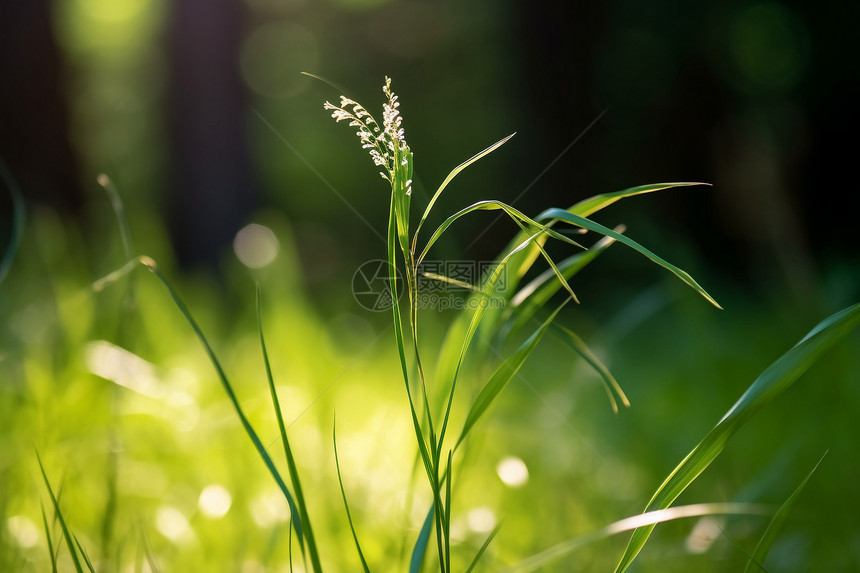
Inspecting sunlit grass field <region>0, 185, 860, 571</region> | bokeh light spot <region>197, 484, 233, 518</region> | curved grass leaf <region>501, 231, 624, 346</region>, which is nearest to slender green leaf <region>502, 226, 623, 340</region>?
curved grass leaf <region>501, 231, 624, 346</region>

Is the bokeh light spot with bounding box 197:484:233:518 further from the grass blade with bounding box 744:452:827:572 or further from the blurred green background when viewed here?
the grass blade with bounding box 744:452:827:572

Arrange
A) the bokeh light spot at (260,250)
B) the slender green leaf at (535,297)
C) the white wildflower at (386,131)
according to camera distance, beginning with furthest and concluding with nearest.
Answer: the bokeh light spot at (260,250)
the slender green leaf at (535,297)
the white wildflower at (386,131)

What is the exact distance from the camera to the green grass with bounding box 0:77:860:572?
0.42 metres

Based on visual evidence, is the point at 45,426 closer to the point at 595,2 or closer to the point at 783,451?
the point at 783,451

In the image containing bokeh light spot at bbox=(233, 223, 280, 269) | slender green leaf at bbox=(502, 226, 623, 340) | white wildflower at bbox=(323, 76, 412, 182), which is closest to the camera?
white wildflower at bbox=(323, 76, 412, 182)

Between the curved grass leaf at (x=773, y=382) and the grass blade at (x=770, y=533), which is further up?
the curved grass leaf at (x=773, y=382)

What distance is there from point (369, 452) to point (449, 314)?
1107 millimetres

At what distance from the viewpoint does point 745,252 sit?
2.52 meters

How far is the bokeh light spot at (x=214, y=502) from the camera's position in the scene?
0.70 meters

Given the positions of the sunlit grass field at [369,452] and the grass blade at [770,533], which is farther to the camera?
the sunlit grass field at [369,452]

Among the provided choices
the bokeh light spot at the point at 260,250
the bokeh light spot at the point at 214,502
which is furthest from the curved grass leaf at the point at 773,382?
the bokeh light spot at the point at 260,250

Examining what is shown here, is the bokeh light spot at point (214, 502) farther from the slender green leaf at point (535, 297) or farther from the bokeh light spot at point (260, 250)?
the bokeh light spot at point (260, 250)

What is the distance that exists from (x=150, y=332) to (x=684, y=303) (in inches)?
40.6

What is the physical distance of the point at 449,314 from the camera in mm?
2078
